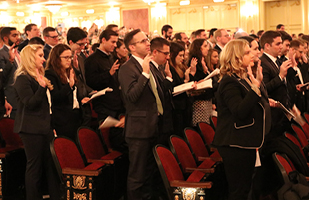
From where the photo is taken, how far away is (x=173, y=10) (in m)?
20.3

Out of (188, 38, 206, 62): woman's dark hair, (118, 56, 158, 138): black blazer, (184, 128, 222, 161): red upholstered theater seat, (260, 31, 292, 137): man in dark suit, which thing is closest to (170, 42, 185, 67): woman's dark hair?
(188, 38, 206, 62): woman's dark hair

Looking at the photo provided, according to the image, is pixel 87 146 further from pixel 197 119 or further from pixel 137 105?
pixel 197 119

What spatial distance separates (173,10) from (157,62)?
16.7 meters

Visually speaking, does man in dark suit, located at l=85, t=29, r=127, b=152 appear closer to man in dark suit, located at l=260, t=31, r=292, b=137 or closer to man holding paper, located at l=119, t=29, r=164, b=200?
man holding paper, located at l=119, t=29, r=164, b=200

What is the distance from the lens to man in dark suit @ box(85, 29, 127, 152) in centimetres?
493

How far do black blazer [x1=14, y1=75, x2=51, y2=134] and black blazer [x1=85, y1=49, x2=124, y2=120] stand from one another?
1245 millimetres

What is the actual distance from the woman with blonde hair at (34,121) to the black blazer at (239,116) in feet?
5.27

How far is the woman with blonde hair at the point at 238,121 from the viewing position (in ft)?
9.65

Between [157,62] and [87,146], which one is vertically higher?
[157,62]

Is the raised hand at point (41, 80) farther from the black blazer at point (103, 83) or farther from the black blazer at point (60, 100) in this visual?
the black blazer at point (103, 83)

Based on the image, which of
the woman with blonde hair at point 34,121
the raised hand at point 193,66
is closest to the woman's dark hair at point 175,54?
the raised hand at point 193,66

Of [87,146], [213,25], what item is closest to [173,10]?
[213,25]

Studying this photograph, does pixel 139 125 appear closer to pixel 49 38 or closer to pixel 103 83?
pixel 103 83

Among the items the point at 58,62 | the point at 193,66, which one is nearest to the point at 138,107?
the point at 58,62
